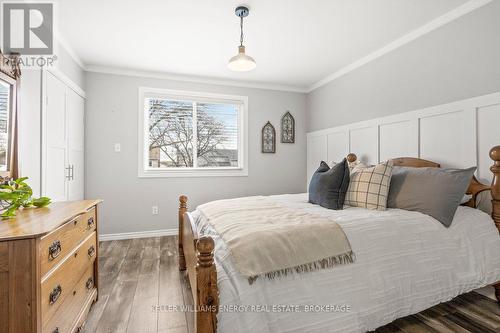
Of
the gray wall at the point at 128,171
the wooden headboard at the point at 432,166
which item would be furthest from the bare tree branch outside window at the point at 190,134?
the wooden headboard at the point at 432,166

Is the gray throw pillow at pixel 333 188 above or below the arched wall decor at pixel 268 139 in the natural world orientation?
below

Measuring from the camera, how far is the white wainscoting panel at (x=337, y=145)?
348 cm

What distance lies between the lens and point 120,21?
233 centimetres

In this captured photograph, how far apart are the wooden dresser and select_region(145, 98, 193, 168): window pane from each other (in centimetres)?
208

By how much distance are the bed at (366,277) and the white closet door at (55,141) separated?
1596 millimetres

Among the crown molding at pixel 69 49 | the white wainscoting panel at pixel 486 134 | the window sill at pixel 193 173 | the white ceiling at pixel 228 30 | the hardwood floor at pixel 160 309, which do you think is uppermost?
the white ceiling at pixel 228 30

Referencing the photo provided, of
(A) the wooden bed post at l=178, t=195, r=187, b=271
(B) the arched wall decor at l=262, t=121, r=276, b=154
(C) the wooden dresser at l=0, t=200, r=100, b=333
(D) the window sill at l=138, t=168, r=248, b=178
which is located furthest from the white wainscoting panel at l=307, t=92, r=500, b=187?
(C) the wooden dresser at l=0, t=200, r=100, b=333

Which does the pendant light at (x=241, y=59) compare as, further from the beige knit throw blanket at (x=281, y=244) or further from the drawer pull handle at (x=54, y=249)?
the drawer pull handle at (x=54, y=249)

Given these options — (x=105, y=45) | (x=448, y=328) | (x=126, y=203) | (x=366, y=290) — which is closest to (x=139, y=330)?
(x=366, y=290)

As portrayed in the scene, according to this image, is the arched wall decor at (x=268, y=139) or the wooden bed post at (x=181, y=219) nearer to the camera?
the wooden bed post at (x=181, y=219)

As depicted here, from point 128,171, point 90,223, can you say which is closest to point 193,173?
point 128,171

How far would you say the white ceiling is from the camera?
212 centimetres

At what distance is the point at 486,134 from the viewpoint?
6.58ft

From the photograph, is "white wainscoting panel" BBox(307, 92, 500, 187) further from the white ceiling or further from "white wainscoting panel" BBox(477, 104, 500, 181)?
the white ceiling
